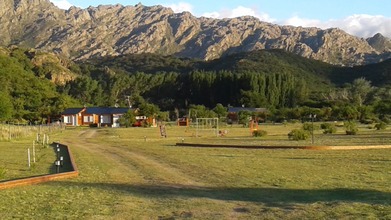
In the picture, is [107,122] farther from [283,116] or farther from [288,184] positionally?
[288,184]

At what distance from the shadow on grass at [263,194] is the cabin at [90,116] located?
244ft

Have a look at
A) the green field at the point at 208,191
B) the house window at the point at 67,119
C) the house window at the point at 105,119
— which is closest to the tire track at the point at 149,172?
the green field at the point at 208,191

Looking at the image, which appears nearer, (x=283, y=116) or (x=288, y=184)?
(x=288, y=184)

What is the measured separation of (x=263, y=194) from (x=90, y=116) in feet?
268

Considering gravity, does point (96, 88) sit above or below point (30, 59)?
below

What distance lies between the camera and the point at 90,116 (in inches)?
3563

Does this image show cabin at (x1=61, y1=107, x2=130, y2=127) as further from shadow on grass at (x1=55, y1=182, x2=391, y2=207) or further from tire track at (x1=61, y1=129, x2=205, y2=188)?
shadow on grass at (x1=55, y1=182, x2=391, y2=207)

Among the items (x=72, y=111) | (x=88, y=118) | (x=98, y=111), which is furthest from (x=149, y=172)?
(x=88, y=118)

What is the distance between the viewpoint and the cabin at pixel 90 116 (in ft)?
287

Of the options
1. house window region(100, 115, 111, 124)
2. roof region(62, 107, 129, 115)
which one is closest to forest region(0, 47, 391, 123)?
roof region(62, 107, 129, 115)

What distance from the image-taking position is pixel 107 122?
8825 cm

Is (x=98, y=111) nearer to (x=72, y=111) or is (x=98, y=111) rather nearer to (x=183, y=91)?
(x=72, y=111)

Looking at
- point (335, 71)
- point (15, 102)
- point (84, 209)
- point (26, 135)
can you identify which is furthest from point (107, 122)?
point (335, 71)

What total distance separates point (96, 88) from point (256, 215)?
127 metres
